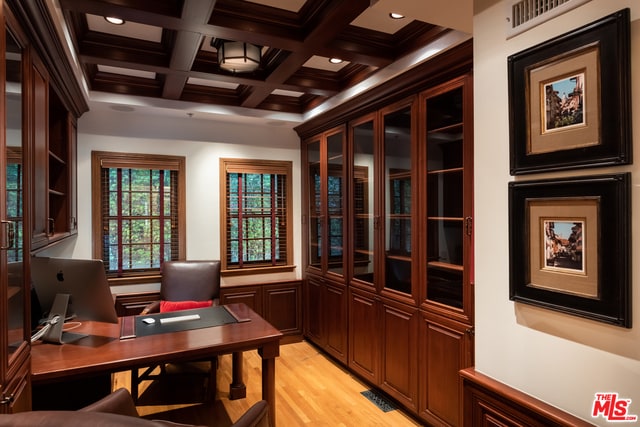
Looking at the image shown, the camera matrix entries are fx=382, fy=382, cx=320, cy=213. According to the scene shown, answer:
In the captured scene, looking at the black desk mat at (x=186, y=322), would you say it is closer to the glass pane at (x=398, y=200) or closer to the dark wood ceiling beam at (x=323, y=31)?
the glass pane at (x=398, y=200)

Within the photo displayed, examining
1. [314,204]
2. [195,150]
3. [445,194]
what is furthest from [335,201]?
[195,150]

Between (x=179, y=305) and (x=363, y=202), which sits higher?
(x=363, y=202)

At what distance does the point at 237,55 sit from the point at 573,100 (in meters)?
2.10

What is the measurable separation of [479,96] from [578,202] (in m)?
0.61

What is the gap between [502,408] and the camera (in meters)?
1.46

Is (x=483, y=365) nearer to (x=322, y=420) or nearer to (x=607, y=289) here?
(x=607, y=289)

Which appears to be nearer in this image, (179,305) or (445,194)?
→ (445,194)

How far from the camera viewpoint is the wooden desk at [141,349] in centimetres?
192

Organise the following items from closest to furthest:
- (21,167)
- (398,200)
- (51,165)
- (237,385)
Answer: (21,167)
(51,165)
(398,200)
(237,385)

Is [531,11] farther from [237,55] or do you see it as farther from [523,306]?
[237,55]

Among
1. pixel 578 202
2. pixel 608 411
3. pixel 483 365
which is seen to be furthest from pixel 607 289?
pixel 483 365

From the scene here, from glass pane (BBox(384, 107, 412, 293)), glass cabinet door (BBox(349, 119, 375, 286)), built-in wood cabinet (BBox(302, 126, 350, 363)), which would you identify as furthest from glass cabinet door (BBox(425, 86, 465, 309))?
built-in wood cabinet (BBox(302, 126, 350, 363))

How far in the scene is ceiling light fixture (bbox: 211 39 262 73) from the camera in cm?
262

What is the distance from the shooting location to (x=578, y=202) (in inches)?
47.9
